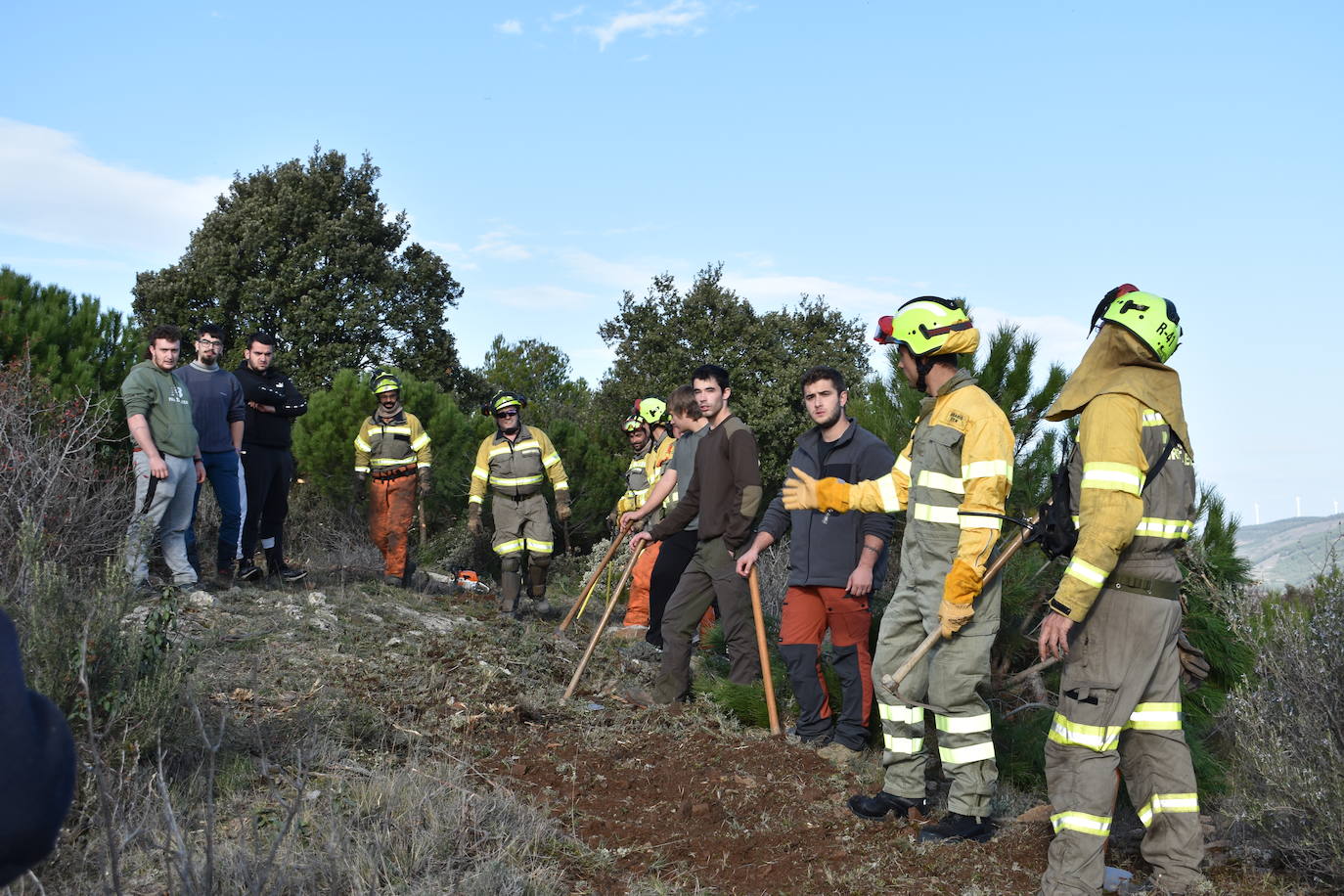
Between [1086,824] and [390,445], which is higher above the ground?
[390,445]

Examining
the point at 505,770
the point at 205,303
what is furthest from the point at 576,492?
the point at 205,303

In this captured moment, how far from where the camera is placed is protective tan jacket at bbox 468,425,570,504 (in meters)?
9.73

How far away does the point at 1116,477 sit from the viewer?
11.8 ft

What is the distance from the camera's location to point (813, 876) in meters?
4.11

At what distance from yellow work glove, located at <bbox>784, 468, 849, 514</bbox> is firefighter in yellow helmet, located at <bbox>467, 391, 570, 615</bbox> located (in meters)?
4.93

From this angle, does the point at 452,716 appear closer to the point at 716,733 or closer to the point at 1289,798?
the point at 716,733

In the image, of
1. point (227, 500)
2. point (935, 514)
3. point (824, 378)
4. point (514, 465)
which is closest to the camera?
point (935, 514)

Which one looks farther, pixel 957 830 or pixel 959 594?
pixel 957 830

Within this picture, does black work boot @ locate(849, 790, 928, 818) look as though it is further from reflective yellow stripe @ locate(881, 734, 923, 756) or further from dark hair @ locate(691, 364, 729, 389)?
dark hair @ locate(691, 364, 729, 389)

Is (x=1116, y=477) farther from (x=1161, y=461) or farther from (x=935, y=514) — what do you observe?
(x=935, y=514)

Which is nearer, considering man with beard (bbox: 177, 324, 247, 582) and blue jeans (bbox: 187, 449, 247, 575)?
man with beard (bbox: 177, 324, 247, 582)

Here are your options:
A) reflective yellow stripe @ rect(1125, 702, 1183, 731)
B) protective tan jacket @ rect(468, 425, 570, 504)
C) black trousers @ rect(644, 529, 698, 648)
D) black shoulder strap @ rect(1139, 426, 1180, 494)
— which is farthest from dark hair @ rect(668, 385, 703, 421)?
reflective yellow stripe @ rect(1125, 702, 1183, 731)

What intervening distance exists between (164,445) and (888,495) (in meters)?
5.26

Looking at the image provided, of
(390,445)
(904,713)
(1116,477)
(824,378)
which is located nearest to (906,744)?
(904,713)
